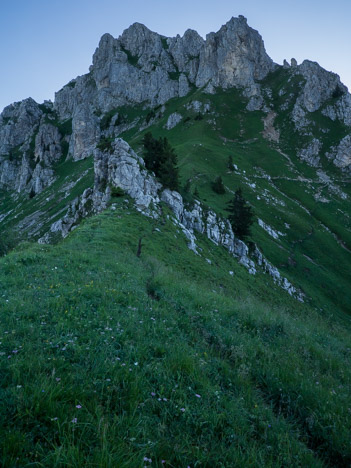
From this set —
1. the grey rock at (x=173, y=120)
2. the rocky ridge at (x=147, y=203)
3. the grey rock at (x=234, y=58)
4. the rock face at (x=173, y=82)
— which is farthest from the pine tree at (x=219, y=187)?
the grey rock at (x=234, y=58)

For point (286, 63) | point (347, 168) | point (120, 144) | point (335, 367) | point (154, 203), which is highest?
point (286, 63)

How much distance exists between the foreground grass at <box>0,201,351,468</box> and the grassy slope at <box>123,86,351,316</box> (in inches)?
1644

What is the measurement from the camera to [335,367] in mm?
6926

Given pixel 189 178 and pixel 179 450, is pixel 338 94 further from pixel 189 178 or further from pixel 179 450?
pixel 179 450

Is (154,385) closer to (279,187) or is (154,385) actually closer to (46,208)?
(279,187)

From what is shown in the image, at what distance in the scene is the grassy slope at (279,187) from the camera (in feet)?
167

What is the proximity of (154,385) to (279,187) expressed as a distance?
9470 centimetres

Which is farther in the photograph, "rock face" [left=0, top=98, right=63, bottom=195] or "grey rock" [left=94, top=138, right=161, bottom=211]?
"rock face" [left=0, top=98, right=63, bottom=195]

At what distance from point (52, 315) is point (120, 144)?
36818 mm

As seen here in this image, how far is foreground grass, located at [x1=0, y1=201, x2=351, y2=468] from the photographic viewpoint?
294 centimetres

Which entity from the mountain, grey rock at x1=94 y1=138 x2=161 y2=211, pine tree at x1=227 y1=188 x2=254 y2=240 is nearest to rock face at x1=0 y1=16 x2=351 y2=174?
the mountain

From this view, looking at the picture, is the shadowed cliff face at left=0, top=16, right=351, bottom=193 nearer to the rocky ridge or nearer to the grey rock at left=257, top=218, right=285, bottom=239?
the grey rock at left=257, top=218, right=285, bottom=239

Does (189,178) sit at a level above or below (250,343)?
above

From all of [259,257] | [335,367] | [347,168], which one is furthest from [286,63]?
[335,367]
